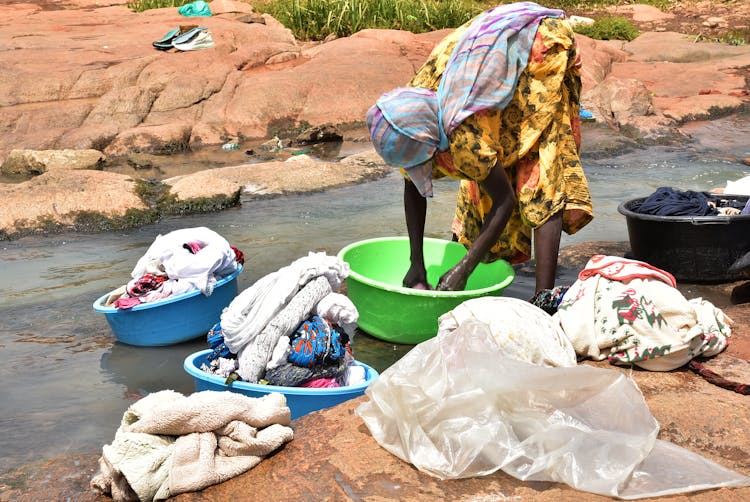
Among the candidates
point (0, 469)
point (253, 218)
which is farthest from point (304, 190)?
point (0, 469)

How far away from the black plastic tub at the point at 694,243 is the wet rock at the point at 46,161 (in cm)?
564

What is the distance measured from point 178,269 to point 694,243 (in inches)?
106

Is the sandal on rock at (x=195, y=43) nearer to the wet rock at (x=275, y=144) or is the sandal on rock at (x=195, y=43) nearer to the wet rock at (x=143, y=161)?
the wet rock at (x=275, y=144)

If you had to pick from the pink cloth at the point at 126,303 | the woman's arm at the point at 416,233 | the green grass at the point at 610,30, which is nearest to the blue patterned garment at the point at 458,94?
the woman's arm at the point at 416,233

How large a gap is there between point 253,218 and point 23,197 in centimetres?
171

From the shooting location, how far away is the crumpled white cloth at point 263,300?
3.09 metres

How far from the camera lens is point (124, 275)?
4980 millimetres

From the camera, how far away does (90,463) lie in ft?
8.51

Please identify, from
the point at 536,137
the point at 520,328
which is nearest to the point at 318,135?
the point at 536,137

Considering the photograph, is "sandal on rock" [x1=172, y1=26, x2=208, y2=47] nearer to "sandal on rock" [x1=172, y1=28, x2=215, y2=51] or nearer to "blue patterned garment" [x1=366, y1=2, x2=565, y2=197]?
"sandal on rock" [x1=172, y1=28, x2=215, y2=51]

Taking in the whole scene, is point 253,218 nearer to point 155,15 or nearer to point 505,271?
point 505,271

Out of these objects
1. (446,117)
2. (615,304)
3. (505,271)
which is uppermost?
(446,117)

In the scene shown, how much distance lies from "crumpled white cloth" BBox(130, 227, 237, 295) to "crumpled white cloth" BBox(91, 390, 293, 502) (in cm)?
135

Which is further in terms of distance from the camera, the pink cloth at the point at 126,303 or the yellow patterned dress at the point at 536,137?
the pink cloth at the point at 126,303
